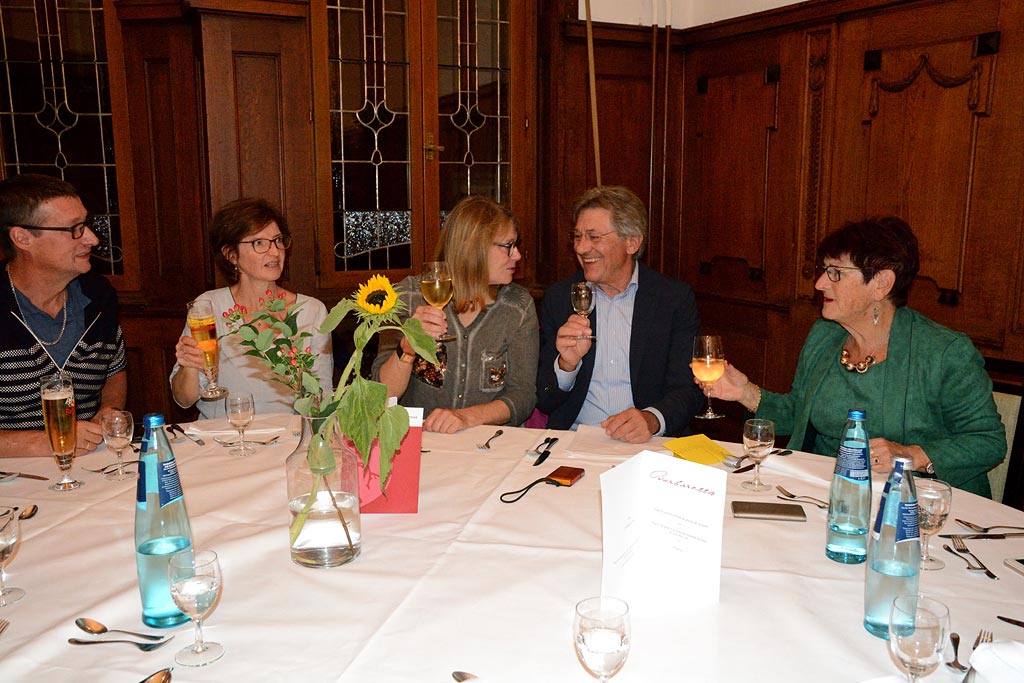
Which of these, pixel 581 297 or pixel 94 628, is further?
pixel 581 297

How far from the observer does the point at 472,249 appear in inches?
108

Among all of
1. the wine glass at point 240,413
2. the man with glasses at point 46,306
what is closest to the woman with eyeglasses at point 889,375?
the wine glass at point 240,413

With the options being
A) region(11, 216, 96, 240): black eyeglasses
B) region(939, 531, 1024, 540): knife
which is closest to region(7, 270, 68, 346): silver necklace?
region(11, 216, 96, 240): black eyeglasses

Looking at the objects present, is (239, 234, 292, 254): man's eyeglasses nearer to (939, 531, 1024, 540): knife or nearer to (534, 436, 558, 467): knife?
(534, 436, 558, 467): knife

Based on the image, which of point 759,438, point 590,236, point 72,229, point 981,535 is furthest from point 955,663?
point 72,229

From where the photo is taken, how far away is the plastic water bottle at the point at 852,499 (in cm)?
148

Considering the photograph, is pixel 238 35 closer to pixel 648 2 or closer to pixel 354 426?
pixel 648 2

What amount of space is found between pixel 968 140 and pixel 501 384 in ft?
8.02

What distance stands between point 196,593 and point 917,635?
101 centimetres

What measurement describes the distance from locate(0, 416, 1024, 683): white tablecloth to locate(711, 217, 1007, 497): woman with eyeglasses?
433 millimetres

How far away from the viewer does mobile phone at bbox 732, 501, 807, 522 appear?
5.50 feet

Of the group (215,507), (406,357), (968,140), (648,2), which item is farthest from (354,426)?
(648,2)

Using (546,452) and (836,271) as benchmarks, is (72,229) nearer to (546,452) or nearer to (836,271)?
(546,452)

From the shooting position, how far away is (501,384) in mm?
2764
